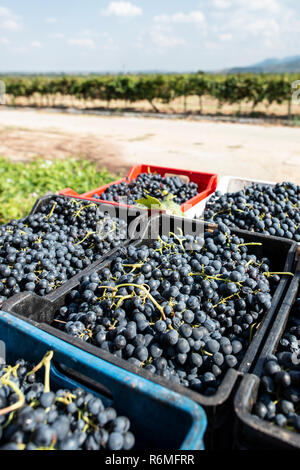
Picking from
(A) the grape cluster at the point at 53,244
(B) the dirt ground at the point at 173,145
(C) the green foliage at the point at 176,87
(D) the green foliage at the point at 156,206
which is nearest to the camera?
(A) the grape cluster at the point at 53,244

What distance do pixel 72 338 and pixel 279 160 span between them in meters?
9.25

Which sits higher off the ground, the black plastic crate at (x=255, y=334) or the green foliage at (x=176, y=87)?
the green foliage at (x=176, y=87)

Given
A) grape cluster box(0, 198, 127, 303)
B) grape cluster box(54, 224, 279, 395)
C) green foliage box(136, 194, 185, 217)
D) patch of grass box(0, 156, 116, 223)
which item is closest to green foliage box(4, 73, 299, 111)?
patch of grass box(0, 156, 116, 223)

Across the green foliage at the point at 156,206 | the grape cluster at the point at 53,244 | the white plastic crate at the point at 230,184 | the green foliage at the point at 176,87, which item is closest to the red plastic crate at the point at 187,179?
the white plastic crate at the point at 230,184

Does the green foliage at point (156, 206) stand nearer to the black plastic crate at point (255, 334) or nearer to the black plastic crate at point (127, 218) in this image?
the black plastic crate at point (127, 218)

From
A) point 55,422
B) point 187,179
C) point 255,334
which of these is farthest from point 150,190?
point 55,422

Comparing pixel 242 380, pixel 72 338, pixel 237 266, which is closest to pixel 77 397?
pixel 72 338

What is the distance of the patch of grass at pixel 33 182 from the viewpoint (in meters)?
4.57

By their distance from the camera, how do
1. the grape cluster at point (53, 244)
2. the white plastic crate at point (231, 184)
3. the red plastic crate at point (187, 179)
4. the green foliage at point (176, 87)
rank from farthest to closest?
the green foliage at point (176, 87), the white plastic crate at point (231, 184), the red plastic crate at point (187, 179), the grape cluster at point (53, 244)

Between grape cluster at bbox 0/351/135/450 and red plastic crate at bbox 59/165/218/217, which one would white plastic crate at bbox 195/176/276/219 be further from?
grape cluster at bbox 0/351/135/450

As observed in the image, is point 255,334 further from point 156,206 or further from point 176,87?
point 176,87

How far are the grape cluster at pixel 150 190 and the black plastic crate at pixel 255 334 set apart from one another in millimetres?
1071

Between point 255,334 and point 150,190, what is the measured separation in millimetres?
2200

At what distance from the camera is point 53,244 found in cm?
222
